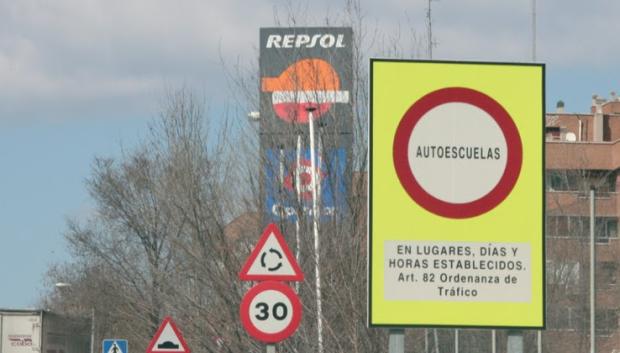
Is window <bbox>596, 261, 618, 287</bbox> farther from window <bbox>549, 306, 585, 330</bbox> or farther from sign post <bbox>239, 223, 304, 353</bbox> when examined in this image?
sign post <bbox>239, 223, 304, 353</bbox>

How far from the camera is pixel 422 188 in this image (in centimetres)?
913

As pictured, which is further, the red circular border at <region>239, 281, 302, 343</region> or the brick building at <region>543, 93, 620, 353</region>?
the brick building at <region>543, 93, 620, 353</region>

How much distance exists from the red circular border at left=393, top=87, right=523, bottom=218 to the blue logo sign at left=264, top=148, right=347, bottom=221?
14749 millimetres

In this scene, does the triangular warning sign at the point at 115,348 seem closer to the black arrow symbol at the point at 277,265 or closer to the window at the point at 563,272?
the black arrow symbol at the point at 277,265

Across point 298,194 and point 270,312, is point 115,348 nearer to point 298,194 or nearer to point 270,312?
point 298,194

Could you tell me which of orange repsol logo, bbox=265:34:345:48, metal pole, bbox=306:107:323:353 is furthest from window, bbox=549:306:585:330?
metal pole, bbox=306:107:323:353

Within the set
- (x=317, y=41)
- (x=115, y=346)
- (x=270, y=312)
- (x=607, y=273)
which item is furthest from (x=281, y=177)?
(x=607, y=273)

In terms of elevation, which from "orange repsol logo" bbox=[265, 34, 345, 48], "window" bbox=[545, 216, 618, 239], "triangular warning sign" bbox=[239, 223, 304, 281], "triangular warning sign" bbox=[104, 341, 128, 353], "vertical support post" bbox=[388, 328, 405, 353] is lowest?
"vertical support post" bbox=[388, 328, 405, 353]

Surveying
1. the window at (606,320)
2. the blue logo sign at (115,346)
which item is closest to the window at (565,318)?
the window at (606,320)

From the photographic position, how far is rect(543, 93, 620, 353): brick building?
174ft

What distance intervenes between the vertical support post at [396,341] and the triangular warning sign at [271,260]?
4.69 meters

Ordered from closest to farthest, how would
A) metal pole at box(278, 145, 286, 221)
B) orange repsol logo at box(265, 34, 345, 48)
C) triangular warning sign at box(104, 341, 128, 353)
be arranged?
metal pole at box(278, 145, 286, 221), orange repsol logo at box(265, 34, 345, 48), triangular warning sign at box(104, 341, 128, 353)

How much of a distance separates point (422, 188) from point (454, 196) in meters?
0.18

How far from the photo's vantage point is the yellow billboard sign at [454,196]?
360 inches
